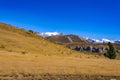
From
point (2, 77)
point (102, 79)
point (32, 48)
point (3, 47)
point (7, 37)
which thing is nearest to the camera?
point (2, 77)

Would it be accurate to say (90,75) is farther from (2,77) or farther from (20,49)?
(20,49)

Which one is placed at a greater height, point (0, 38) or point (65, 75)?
point (0, 38)

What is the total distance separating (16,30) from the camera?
109 m

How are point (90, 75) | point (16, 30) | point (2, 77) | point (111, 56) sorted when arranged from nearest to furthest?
point (2, 77)
point (90, 75)
point (111, 56)
point (16, 30)

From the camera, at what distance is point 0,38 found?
8494 centimetres

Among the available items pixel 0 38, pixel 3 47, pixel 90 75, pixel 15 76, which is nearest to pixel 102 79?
pixel 90 75

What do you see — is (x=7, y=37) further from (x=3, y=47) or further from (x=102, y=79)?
(x=102, y=79)

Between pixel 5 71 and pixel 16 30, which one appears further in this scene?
pixel 16 30

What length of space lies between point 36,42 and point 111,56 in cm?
2455

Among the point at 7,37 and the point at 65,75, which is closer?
the point at 65,75

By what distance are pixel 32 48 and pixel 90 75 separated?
45171 mm

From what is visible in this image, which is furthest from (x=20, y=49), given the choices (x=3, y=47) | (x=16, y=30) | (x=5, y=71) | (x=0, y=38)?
(x=5, y=71)

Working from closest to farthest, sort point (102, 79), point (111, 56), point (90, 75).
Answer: point (102, 79), point (90, 75), point (111, 56)

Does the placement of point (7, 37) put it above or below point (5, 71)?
above
